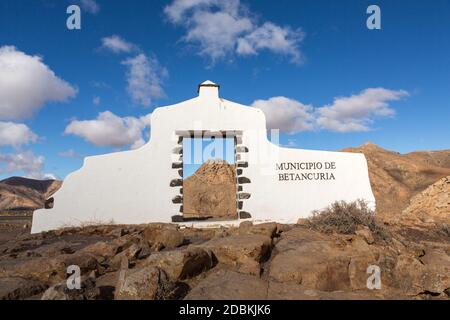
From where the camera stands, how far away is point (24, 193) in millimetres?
70250

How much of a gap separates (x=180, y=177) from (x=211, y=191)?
29.7 m

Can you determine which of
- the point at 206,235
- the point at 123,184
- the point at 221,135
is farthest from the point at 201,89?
the point at 206,235

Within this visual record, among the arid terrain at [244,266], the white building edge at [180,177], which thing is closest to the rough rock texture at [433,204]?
the white building edge at [180,177]

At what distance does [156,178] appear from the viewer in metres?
12.2

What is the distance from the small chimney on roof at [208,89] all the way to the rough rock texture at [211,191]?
79.4ft

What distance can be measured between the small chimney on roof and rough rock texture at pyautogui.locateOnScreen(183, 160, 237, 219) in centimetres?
2419

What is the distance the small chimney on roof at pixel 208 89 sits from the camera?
12789 millimetres

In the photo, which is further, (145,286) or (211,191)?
(211,191)

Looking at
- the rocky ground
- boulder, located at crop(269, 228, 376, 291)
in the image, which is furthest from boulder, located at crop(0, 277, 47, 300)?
boulder, located at crop(269, 228, 376, 291)

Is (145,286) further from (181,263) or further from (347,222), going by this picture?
(347,222)

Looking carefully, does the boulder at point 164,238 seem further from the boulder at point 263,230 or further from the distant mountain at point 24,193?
the distant mountain at point 24,193

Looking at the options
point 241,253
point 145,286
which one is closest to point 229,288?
point 145,286

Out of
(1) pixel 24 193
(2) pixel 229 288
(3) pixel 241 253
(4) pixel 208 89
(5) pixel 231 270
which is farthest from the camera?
(1) pixel 24 193
